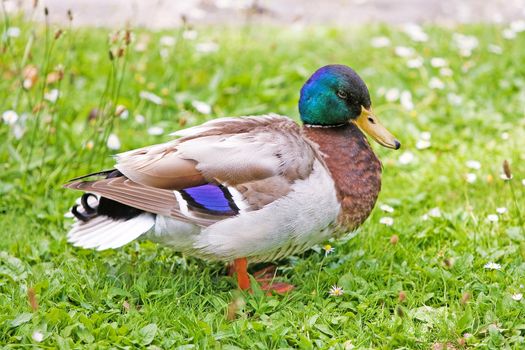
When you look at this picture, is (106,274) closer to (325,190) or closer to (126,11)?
(325,190)

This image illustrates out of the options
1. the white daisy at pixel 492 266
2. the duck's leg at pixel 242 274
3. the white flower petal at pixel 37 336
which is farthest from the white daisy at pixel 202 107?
the white flower petal at pixel 37 336

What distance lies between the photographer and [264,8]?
7.22 m

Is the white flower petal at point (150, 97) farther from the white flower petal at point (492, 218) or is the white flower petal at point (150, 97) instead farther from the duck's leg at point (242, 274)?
the white flower petal at point (492, 218)

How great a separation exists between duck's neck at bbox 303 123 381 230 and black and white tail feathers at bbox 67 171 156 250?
0.81 metres

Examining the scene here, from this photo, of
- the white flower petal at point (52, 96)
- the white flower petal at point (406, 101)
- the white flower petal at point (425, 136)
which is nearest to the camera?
the white flower petal at point (52, 96)

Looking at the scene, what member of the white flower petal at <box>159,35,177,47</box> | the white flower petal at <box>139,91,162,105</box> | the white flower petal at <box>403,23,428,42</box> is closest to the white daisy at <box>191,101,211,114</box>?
the white flower petal at <box>139,91,162,105</box>

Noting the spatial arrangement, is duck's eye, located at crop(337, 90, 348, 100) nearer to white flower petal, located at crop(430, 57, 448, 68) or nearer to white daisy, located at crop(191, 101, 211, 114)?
white daisy, located at crop(191, 101, 211, 114)

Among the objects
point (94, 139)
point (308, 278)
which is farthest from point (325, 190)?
point (94, 139)

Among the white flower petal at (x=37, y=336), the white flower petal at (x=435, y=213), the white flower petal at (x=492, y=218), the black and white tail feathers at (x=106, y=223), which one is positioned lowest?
the white flower petal at (x=435, y=213)

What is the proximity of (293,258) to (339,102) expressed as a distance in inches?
30.2

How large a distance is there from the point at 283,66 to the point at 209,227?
110 inches

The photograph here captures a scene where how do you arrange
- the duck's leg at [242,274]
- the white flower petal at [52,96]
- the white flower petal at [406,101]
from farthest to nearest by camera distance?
the white flower petal at [406,101], the white flower petal at [52,96], the duck's leg at [242,274]

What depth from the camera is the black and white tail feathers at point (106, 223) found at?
3375mm

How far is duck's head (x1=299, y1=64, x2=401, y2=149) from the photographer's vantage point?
3719 mm
